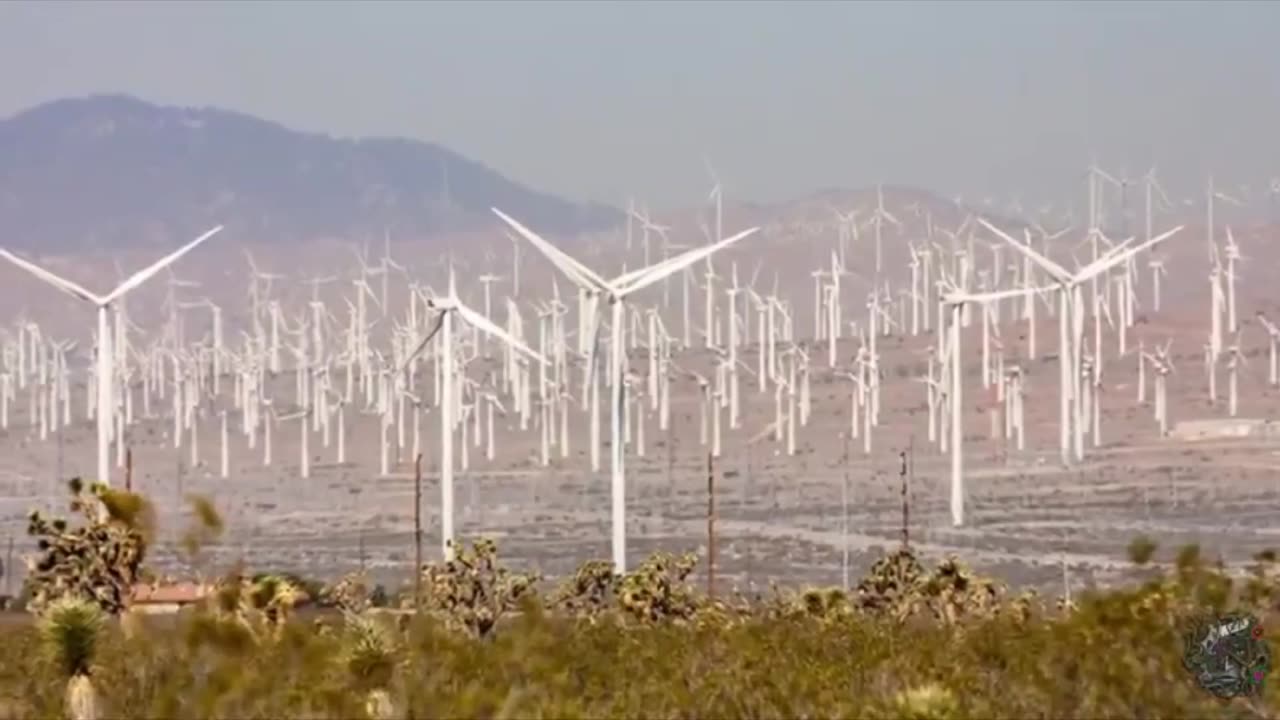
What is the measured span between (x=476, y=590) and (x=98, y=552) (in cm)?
1358

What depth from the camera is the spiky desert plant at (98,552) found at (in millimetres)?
34344

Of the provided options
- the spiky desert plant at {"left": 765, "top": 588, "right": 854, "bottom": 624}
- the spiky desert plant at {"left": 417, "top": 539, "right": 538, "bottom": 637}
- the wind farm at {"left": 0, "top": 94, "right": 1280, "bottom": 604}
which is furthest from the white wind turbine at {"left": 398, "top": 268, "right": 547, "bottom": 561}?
the spiky desert plant at {"left": 765, "top": 588, "right": 854, "bottom": 624}

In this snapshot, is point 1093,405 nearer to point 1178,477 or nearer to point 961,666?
point 1178,477

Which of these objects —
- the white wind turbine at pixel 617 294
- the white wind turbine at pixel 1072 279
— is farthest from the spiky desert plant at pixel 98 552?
the white wind turbine at pixel 1072 279

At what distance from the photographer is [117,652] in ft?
108

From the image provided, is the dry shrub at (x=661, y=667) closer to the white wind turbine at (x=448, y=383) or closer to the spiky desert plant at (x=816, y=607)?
the spiky desert plant at (x=816, y=607)

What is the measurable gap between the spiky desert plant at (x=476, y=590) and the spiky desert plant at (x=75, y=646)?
59.7ft

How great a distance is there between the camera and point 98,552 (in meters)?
36.0

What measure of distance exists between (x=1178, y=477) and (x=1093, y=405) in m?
21.9

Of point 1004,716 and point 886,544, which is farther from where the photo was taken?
point 886,544

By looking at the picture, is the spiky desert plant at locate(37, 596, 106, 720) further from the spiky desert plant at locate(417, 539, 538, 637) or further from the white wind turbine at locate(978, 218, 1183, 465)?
the white wind turbine at locate(978, 218, 1183, 465)

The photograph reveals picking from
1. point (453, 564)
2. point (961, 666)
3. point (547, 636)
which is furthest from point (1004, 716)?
point (453, 564)

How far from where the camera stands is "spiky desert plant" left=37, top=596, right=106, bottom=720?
27656 millimetres

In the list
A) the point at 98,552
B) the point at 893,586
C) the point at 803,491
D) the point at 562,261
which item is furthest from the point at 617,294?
the point at 803,491
